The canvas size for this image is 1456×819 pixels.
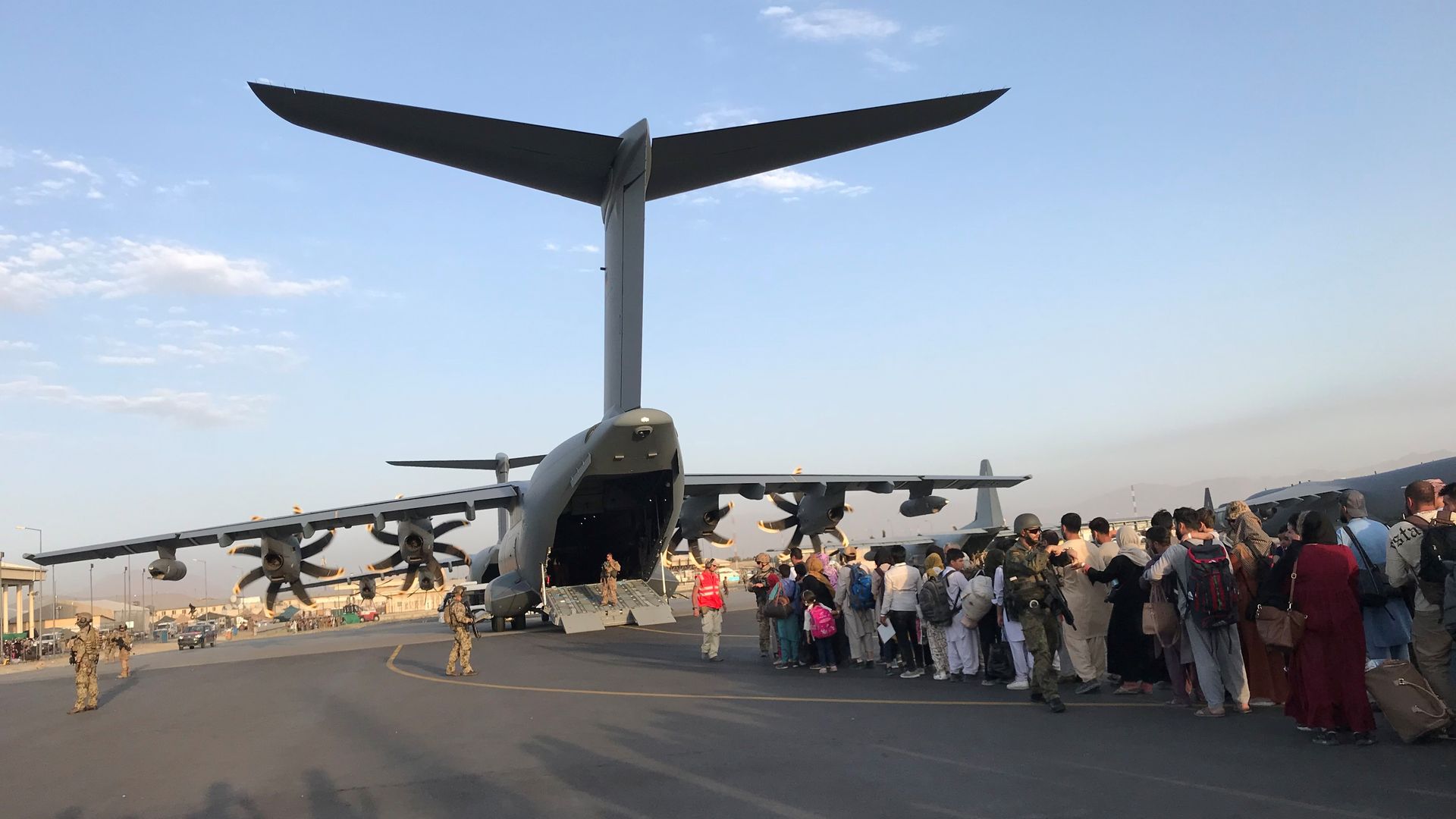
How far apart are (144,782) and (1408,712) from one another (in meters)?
9.76

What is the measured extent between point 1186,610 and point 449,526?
2149 centimetres

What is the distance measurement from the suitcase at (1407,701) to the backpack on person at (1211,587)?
1.20 metres

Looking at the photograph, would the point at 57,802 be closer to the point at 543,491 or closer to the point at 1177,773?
the point at 1177,773

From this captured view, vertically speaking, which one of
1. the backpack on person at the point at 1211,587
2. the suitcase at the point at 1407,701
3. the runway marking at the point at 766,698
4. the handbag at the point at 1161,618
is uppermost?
the backpack on person at the point at 1211,587

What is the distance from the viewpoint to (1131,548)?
9.33m

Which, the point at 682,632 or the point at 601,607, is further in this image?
the point at 601,607

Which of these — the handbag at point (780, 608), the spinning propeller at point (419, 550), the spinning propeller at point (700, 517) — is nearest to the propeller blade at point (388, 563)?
the spinning propeller at point (419, 550)

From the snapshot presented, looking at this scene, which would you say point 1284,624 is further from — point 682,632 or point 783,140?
Result: point 682,632

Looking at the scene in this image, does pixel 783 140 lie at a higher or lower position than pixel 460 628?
higher

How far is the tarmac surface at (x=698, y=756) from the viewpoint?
568 cm

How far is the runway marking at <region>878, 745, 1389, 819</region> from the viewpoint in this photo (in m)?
5.00

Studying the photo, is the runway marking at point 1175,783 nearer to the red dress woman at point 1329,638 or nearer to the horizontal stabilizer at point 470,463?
the red dress woman at point 1329,638

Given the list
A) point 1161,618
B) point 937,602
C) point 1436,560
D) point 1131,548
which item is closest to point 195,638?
point 937,602

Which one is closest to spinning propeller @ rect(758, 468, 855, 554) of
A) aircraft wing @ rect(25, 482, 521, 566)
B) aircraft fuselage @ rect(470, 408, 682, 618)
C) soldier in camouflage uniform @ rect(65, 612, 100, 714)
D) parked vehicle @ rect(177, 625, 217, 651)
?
aircraft fuselage @ rect(470, 408, 682, 618)
